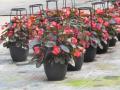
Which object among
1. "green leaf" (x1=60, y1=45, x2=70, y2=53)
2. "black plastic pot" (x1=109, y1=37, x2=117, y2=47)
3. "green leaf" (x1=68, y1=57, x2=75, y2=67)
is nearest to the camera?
"green leaf" (x1=60, y1=45, x2=70, y2=53)

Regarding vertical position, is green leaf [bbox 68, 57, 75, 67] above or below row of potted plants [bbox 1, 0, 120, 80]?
below

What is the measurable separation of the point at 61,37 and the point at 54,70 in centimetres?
61

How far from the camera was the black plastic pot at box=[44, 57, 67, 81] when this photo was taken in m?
8.70

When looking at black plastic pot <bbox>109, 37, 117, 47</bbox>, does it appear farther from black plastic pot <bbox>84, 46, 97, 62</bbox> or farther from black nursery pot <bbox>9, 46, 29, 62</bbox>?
black nursery pot <bbox>9, 46, 29, 62</bbox>

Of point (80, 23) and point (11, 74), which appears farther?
point (80, 23)

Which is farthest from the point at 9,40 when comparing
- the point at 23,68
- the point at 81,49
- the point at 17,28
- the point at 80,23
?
the point at 81,49

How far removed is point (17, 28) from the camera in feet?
35.6

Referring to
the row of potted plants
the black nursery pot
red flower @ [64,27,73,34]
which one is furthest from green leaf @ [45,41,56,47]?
the black nursery pot

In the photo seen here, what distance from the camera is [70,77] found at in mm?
9109

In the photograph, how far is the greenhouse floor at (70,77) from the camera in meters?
8.38

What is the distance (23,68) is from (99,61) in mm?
1721

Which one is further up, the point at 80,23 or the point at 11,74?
the point at 80,23

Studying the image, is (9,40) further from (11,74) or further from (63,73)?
(63,73)

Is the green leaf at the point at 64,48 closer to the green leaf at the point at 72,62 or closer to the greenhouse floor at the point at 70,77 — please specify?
the green leaf at the point at 72,62
